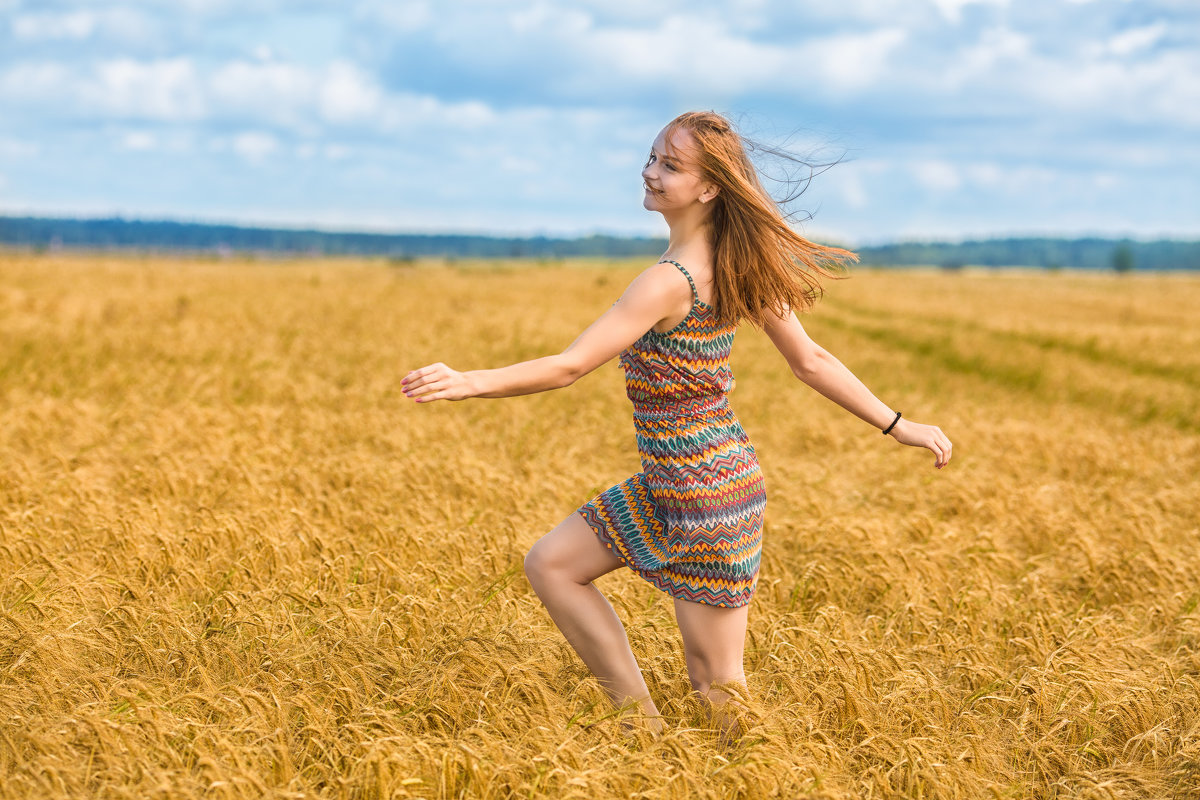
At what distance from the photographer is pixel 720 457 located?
321cm

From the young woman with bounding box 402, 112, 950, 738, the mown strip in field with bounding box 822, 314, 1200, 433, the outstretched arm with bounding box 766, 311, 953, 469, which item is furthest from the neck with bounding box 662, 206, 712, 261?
the mown strip in field with bounding box 822, 314, 1200, 433

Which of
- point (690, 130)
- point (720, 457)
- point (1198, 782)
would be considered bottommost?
point (1198, 782)

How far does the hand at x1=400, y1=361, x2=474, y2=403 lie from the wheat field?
1.21 meters

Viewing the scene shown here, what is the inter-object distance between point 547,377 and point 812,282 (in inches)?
41.5

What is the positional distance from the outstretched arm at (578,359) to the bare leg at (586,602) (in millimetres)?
645

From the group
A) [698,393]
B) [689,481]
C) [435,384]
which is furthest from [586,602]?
[435,384]

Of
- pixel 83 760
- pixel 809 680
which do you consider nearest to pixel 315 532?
pixel 83 760

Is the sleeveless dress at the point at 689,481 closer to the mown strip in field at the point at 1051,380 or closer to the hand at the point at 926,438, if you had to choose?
the hand at the point at 926,438

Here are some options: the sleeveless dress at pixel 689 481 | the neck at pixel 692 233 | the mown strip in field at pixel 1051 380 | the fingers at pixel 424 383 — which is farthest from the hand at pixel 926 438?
the mown strip in field at pixel 1051 380

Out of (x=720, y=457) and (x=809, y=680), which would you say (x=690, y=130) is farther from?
(x=809, y=680)

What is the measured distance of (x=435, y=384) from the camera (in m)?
2.69

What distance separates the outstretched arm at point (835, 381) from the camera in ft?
11.0

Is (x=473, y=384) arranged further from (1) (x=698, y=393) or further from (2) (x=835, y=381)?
(2) (x=835, y=381)

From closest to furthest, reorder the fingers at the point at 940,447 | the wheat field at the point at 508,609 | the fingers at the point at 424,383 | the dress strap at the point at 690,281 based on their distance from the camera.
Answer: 1. the fingers at the point at 424,383
2. the dress strap at the point at 690,281
3. the wheat field at the point at 508,609
4. the fingers at the point at 940,447
